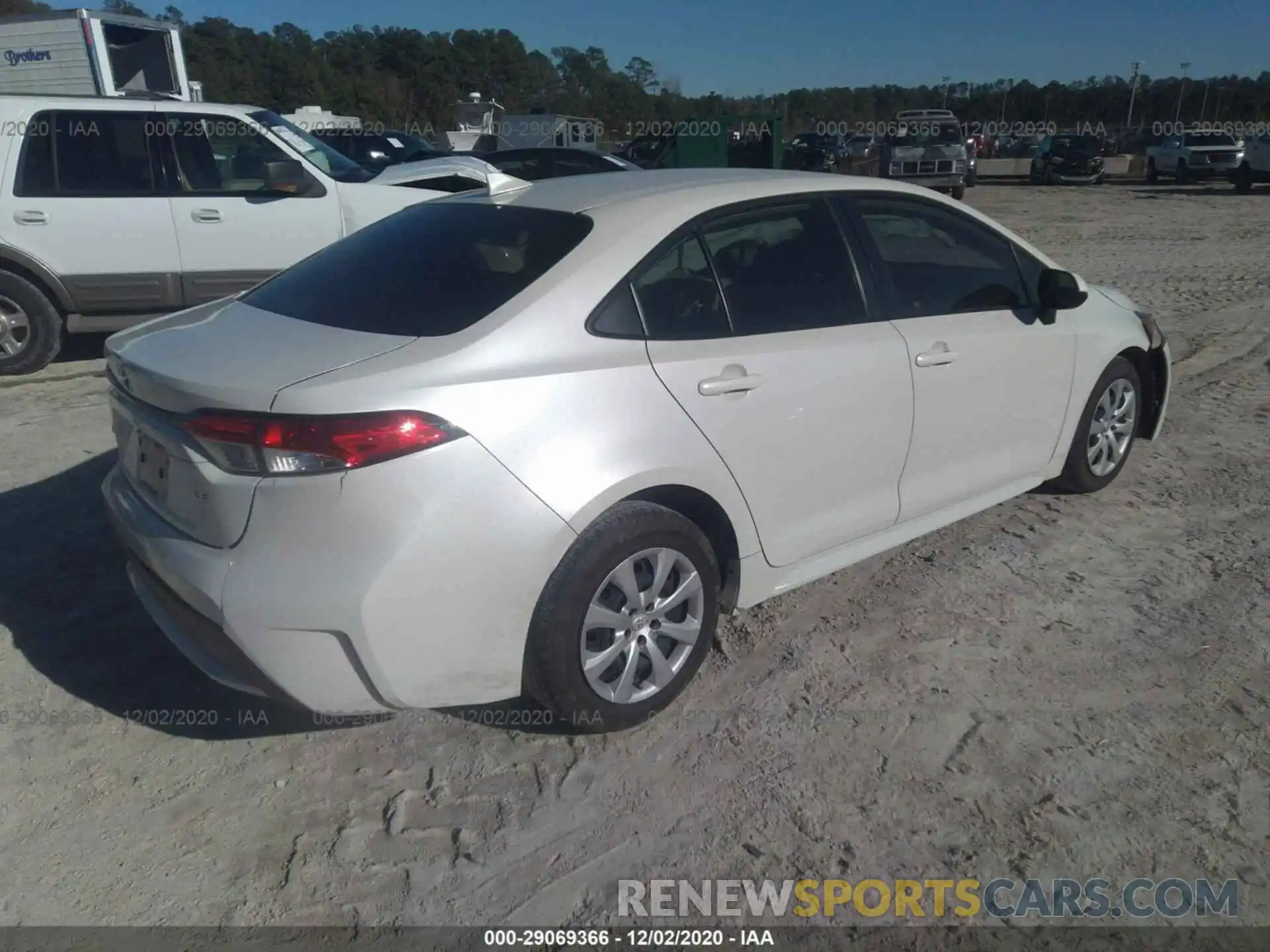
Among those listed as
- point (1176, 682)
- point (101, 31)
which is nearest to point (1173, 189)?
point (101, 31)

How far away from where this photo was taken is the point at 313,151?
8.34 metres

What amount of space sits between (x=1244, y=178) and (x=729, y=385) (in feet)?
91.1

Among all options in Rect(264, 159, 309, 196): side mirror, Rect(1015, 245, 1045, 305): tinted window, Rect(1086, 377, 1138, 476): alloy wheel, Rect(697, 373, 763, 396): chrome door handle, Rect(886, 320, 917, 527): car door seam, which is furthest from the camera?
Rect(264, 159, 309, 196): side mirror

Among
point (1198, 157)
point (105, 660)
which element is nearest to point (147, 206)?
point (105, 660)

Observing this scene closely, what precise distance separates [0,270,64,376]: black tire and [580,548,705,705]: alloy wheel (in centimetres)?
618

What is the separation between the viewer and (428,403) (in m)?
2.63

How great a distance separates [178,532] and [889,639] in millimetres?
2468

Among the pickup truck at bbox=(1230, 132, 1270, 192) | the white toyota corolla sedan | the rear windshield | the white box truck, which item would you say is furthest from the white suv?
the pickup truck at bbox=(1230, 132, 1270, 192)

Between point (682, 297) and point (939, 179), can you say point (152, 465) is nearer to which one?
point (682, 297)

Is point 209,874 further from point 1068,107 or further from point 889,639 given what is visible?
point 1068,107

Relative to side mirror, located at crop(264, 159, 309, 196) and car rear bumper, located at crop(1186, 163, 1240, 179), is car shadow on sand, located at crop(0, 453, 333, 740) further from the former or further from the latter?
car rear bumper, located at crop(1186, 163, 1240, 179)

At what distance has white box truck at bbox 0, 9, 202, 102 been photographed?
13.5 meters

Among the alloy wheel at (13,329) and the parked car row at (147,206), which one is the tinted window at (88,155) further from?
the alloy wheel at (13,329)

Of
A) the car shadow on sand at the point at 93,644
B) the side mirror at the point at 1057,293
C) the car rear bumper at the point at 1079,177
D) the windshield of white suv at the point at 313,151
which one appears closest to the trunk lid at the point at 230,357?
the car shadow on sand at the point at 93,644
